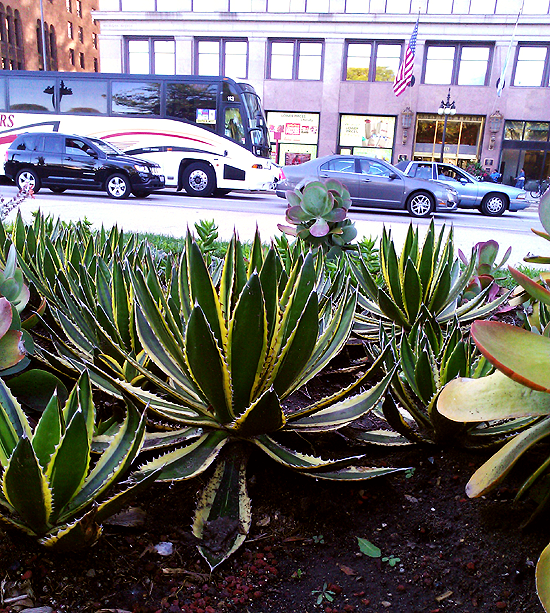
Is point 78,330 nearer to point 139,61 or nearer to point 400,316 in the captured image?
point 400,316

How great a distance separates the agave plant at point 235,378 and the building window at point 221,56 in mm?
31712

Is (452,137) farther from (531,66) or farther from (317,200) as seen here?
(317,200)

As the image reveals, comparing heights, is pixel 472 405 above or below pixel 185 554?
above

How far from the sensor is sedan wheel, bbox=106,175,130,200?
15.6m

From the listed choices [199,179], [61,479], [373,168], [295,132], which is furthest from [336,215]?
[295,132]

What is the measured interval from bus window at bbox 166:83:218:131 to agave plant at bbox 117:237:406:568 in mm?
17081

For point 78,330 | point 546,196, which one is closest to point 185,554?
point 78,330

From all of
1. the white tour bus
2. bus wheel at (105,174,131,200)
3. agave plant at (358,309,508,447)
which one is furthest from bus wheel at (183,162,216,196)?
agave plant at (358,309,508,447)

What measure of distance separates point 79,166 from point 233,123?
511cm

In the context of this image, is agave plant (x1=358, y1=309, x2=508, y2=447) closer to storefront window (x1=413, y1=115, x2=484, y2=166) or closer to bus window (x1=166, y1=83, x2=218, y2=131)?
bus window (x1=166, y1=83, x2=218, y2=131)

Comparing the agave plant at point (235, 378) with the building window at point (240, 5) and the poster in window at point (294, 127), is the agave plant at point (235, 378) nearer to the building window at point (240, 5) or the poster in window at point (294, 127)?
the poster in window at point (294, 127)

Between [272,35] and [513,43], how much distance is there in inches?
520

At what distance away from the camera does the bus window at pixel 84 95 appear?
17719mm

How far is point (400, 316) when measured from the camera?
2.46 meters
